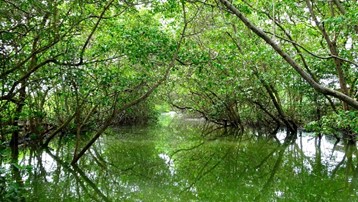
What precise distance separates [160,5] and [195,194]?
4315mm

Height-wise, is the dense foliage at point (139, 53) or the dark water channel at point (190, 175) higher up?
the dense foliage at point (139, 53)

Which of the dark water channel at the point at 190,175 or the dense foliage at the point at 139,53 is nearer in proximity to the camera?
the dense foliage at the point at 139,53

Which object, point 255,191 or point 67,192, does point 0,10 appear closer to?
point 67,192

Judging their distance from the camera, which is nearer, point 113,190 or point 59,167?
point 113,190

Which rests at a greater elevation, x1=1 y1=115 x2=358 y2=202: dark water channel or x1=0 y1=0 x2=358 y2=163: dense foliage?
x1=0 y1=0 x2=358 y2=163: dense foliage

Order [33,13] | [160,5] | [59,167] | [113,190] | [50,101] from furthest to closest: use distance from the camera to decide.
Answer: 1. [50,101]
2. [59,167]
3. [160,5]
4. [113,190]
5. [33,13]

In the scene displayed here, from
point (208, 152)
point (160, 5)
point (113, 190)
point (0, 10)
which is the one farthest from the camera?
point (208, 152)

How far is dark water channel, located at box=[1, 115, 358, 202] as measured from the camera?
6531 mm

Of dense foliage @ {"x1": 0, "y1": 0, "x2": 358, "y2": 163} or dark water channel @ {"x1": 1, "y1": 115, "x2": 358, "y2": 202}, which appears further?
dark water channel @ {"x1": 1, "y1": 115, "x2": 358, "y2": 202}

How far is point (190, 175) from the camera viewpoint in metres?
8.30

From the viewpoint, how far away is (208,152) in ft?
40.0

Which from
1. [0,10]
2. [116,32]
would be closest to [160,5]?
[116,32]

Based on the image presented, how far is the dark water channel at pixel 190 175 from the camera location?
6.53 m

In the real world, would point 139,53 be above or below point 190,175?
above
